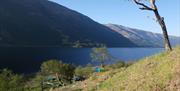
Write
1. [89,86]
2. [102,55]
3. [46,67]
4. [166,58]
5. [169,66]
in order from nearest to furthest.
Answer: [169,66] < [166,58] < [89,86] < [46,67] < [102,55]

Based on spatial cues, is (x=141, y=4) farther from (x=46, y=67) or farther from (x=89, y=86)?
(x=46, y=67)

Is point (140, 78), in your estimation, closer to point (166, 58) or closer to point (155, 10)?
point (166, 58)

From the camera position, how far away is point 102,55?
16175 centimetres

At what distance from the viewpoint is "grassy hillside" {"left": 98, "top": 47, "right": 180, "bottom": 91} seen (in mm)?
18828

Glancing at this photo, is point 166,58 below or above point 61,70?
above

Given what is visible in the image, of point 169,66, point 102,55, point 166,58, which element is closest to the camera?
point 169,66

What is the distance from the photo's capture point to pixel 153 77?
20.6 m

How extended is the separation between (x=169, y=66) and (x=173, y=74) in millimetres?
1640

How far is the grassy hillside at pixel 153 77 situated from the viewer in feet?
61.8

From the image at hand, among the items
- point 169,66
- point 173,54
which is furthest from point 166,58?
point 169,66

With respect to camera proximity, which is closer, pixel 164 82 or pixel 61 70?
pixel 164 82

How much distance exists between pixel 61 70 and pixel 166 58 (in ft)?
217

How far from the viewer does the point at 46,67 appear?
320ft

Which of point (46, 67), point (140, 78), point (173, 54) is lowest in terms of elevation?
point (46, 67)
